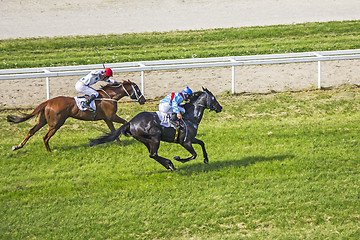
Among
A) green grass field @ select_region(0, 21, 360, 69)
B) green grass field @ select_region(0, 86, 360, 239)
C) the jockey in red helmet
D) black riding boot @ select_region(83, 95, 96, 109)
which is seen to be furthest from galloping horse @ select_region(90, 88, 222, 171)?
green grass field @ select_region(0, 21, 360, 69)

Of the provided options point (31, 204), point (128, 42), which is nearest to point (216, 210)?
point (31, 204)

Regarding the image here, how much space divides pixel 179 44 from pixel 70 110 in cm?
1058

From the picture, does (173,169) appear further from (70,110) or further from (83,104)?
(70,110)

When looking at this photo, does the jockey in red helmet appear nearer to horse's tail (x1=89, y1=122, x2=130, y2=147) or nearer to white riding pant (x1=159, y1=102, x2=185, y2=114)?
horse's tail (x1=89, y1=122, x2=130, y2=147)

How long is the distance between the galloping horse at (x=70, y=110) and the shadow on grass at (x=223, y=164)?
2421mm

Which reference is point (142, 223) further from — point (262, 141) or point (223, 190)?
point (262, 141)

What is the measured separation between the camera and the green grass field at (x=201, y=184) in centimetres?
863

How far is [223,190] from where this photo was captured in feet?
31.9

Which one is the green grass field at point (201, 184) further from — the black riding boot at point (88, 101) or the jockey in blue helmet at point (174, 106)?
the jockey in blue helmet at point (174, 106)

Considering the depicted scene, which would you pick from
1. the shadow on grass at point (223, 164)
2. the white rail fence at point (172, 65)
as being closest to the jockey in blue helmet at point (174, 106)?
the shadow on grass at point (223, 164)

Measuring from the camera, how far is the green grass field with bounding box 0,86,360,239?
8633mm

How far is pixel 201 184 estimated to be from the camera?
9.99 m

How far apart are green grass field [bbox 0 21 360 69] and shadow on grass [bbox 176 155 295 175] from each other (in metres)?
8.88

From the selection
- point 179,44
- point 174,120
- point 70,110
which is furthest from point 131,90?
point 179,44
